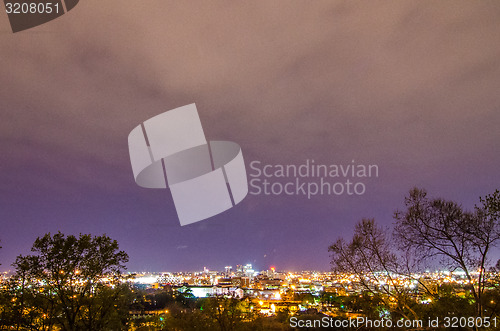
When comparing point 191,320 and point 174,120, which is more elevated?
point 174,120

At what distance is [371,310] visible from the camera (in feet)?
48.5

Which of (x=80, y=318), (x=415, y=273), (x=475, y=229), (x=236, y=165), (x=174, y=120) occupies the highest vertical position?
(x=174, y=120)

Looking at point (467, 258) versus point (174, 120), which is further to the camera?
point (174, 120)

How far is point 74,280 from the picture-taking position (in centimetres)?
923

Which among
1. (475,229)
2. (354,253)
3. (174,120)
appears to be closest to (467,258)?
(475,229)

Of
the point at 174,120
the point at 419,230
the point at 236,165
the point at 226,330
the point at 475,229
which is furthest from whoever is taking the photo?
the point at 226,330

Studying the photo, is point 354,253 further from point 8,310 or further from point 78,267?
point 8,310

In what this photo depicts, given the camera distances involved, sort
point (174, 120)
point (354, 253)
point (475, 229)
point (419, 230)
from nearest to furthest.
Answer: point (475, 229), point (419, 230), point (354, 253), point (174, 120)

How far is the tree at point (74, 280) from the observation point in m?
9.12

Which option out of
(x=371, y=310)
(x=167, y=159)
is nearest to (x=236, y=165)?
(x=167, y=159)

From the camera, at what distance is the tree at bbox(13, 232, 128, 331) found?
359 inches

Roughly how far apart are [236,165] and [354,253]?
15.7ft

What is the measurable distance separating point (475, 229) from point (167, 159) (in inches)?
337

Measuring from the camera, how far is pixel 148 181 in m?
10.3
